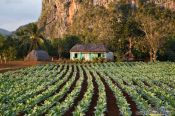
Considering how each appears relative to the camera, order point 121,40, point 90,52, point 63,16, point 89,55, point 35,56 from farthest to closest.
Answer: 1. point 63,16
2. point 121,40
3. point 89,55
4. point 90,52
5. point 35,56

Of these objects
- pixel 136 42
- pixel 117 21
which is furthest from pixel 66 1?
pixel 136 42

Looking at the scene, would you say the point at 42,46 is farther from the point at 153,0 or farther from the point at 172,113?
the point at 172,113

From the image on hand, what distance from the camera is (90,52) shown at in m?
85.5

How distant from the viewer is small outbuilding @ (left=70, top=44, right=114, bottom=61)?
84.7 metres

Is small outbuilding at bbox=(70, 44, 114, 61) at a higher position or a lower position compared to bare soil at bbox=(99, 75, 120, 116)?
higher

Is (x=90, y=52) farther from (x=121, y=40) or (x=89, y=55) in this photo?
(x=121, y=40)

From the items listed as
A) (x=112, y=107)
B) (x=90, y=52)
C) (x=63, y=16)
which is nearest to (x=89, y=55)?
(x=90, y=52)

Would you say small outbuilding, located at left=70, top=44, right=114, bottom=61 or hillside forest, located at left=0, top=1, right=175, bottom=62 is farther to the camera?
small outbuilding, located at left=70, top=44, right=114, bottom=61

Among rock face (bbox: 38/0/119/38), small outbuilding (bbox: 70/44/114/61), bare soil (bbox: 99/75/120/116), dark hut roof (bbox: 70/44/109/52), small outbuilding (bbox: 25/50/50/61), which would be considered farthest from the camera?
rock face (bbox: 38/0/119/38)

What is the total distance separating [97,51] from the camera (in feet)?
278

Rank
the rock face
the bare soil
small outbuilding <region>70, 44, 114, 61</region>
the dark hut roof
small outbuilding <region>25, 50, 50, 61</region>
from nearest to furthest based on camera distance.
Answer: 1. the bare soil
2. small outbuilding <region>25, 50, 50, 61</region>
3. small outbuilding <region>70, 44, 114, 61</region>
4. the dark hut roof
5. the rock face

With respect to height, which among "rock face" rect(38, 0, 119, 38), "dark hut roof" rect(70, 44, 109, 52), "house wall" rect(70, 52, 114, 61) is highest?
"rock face" rect(38, 0, 119, 38)

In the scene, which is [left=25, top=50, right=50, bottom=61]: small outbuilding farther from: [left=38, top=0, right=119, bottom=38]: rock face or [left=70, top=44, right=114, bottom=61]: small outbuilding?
[left=38, top=0, right=119, bottom=38]: rock face

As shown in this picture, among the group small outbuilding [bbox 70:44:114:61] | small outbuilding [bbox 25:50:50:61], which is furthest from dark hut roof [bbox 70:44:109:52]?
small outbuilding [bbox 25:50:50:61]
